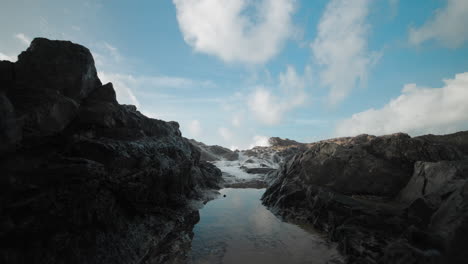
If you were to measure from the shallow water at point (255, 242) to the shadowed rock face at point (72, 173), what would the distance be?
1.39 m

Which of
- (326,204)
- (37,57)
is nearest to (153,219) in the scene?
(37,57)

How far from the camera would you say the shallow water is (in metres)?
9.61

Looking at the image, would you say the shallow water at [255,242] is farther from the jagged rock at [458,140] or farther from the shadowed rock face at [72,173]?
the jagged rock at [458,140]

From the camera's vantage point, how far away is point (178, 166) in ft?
57.4

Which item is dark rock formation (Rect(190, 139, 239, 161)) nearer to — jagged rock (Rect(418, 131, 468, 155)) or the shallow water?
jagged rock (Rect(418, 131, 468, 155))

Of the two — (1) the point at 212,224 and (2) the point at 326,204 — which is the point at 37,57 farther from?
(2) the point at 326,204

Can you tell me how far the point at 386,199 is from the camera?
14.2 m

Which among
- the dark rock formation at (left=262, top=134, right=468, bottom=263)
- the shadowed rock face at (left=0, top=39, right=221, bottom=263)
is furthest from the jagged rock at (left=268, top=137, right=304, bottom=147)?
the shadowed rock face at (left=0, top=39, right=221, bottom=263)

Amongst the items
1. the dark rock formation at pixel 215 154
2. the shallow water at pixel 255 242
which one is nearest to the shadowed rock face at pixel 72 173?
the shallow water at pixel 255 242

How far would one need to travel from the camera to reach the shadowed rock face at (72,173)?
675 cm

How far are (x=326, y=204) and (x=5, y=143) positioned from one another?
16.2 metres

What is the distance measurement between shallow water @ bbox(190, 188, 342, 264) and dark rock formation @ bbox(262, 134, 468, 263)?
4.33 feet

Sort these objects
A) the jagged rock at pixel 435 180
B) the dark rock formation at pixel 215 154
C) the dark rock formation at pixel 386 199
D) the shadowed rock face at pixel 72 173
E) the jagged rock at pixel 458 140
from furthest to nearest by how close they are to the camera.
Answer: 1. the dark rock formation at pixel 215 154
2. the jagged rock at pixel 458 140
3. the jagged rock at pixel 435 180
4. the shadowed rock face at pixel 72 173
5. the dark rock formation at pixel 386 199

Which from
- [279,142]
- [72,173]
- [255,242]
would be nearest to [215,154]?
[279,142]
